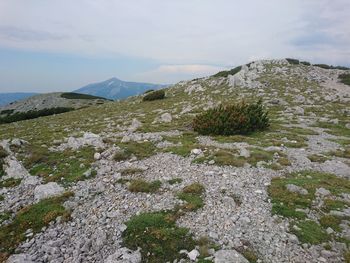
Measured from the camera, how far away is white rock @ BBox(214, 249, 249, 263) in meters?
7.93

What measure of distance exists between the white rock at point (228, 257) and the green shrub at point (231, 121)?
42.5ft

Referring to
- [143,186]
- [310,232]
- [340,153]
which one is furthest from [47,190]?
[340,153]

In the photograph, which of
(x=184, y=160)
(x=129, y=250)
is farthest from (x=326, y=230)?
(x=184, y=160)

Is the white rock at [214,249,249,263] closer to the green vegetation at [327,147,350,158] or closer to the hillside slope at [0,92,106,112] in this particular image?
the green vegetation at [327,147,350,158]

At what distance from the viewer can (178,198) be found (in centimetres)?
1129

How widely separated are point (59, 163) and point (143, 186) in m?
5.53

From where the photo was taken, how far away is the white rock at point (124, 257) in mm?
8208

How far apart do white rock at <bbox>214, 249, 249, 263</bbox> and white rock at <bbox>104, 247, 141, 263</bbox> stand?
6.93 ft

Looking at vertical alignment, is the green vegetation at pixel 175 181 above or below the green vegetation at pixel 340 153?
above

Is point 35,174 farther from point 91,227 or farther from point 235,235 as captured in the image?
point 235,235

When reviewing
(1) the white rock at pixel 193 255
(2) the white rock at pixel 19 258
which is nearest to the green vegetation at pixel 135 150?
(2) the white rock at pixel 19 258

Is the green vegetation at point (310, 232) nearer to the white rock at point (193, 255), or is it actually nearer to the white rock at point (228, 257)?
the white rock at point (228, 257)

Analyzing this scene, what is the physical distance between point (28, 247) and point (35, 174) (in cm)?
552

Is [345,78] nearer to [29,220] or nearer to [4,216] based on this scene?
[29,220]
